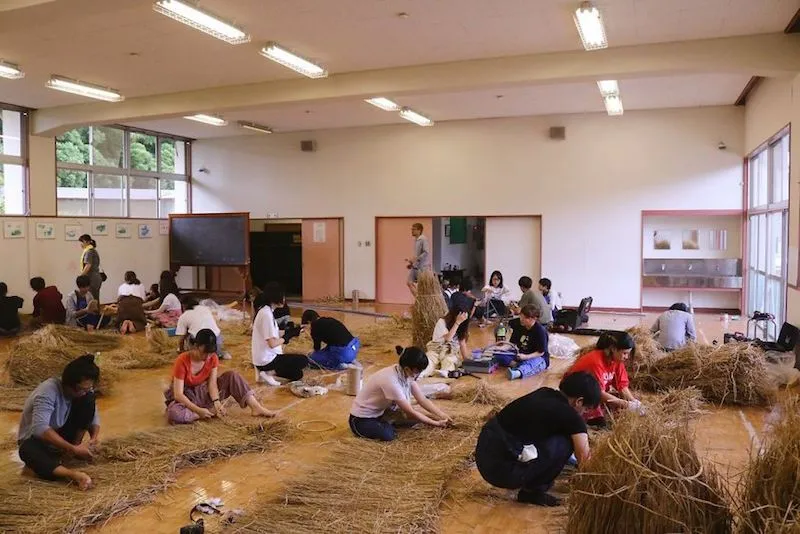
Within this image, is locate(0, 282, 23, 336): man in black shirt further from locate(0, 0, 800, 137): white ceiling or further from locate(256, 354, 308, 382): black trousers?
locate(256, 354, 308, 382): black trousers

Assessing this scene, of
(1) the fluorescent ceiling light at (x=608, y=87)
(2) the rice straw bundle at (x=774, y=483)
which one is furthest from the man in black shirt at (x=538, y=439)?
(1) the fluorescent ceiling light at (x=608, y=87)

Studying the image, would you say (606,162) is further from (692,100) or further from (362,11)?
(362,11)

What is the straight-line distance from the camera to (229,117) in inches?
455

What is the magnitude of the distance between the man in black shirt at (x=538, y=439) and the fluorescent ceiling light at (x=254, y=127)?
10014 mm

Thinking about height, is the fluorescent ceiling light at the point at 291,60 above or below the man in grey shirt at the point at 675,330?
above

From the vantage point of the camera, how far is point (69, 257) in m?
10.8

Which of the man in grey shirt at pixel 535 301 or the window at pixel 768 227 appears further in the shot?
the window at pixel 768 227

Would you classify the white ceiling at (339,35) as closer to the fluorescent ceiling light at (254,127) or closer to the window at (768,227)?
the window at (768,227)

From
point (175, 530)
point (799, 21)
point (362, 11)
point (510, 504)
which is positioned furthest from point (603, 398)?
point (799, 21)

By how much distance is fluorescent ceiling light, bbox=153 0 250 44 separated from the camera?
561 cm

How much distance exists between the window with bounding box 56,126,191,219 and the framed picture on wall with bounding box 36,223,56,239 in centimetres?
62

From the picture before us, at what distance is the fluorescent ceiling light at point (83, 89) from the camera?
8398mm

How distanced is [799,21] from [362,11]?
422 centimetres

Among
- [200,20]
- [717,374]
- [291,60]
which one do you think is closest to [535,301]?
[717,374]
